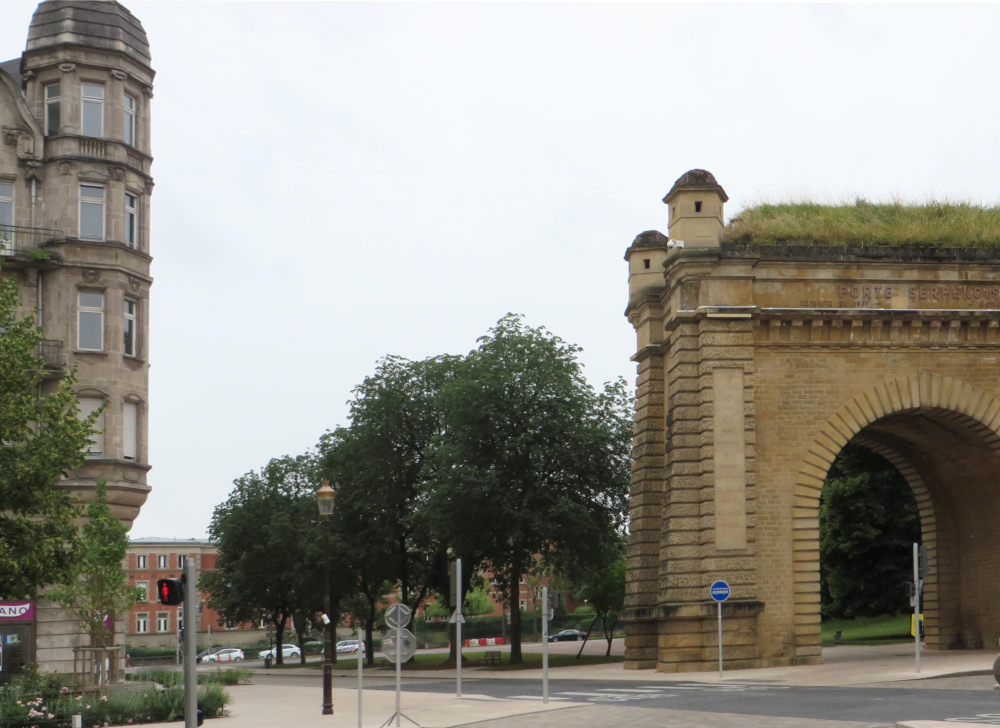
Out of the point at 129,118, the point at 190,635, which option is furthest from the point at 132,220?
the point at 190,635

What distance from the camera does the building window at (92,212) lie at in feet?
115

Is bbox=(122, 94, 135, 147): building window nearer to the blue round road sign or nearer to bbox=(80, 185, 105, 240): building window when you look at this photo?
bbox=(80, 185, 105, 240): building window

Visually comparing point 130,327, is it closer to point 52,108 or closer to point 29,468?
point 52,108

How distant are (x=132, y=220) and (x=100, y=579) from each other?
12.2 m

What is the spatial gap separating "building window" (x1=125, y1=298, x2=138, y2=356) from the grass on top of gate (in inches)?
656

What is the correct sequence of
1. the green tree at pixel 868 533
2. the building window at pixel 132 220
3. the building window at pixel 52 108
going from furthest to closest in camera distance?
the green tree at pixel 868 533
the building window at pixel 132 220
the building window at pixel 52 108

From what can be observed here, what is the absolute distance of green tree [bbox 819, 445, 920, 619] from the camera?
5728cm

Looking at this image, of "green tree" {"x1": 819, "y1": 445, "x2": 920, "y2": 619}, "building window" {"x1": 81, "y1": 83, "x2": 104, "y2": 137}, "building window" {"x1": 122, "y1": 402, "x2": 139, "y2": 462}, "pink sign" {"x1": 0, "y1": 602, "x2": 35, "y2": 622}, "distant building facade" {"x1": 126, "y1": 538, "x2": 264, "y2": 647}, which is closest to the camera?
"pink sign" {"x1": 0, "y1": 602, "x2": 35, "y2": 622}

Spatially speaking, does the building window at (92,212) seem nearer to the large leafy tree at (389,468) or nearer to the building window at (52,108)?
the building window at (52,108)

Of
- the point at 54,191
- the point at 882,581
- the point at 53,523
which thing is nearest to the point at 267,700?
the point at 53,523

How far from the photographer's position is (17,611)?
108 feet

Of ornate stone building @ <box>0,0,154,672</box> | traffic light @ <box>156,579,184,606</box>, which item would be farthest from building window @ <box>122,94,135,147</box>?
traffic light @ <box>156,579,184,606</box>

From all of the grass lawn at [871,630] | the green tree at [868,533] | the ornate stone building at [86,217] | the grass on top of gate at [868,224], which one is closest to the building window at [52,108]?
the ornate stone building at [86,217]

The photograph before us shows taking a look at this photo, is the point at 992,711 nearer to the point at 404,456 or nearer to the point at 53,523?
the point at 53,523
